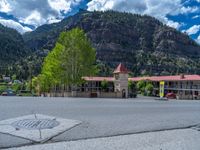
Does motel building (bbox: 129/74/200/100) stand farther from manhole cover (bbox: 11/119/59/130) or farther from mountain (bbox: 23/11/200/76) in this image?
mountain (bbox: 23/11/200/76)

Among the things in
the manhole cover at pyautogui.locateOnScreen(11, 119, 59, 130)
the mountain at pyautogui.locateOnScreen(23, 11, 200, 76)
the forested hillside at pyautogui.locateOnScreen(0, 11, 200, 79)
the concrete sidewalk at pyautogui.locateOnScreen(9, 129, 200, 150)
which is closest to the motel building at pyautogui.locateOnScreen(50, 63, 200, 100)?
the manhole cover at pyautogui.locateOnScreen(11, 119, 59, 130)

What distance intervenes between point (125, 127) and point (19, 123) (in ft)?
11.7

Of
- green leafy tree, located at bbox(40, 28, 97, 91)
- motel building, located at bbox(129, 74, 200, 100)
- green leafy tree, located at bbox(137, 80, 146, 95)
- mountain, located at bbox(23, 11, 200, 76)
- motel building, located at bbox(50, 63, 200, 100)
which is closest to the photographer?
green leafy tree, located at bbox(40, 28, 97, 91)

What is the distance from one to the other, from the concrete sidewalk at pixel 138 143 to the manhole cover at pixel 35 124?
205 cm

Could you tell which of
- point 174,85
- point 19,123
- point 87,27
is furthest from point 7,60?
point 19,123

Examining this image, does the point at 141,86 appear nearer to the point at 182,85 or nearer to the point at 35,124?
the point at 182,85

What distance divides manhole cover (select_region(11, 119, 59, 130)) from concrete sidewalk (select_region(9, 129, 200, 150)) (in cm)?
205

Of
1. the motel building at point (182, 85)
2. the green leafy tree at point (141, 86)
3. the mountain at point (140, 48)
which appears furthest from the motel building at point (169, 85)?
the mountain at point (140, 48)

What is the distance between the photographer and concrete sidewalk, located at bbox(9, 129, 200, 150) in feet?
20.2

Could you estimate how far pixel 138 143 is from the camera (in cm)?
684

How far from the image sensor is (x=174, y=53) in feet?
606

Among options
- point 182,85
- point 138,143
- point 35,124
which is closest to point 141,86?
point 182,85

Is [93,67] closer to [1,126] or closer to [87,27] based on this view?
[1,126]

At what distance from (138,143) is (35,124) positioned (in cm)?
365
